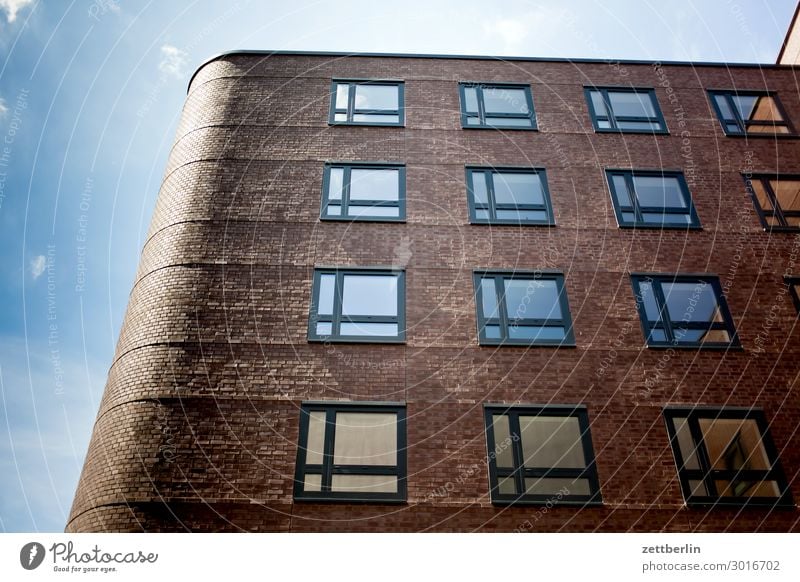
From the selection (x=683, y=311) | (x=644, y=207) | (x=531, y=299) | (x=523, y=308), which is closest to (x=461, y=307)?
(x=523, y=308)

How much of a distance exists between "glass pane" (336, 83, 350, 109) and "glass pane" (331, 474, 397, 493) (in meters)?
10.9

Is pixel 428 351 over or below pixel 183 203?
below

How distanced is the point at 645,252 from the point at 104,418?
13.2m

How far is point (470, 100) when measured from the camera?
17.8 metres

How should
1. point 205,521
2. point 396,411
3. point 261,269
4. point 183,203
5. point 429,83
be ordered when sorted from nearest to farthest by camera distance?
point 205,521 < point 396,411 < point 261,269 < point 183,203 < point 429,83

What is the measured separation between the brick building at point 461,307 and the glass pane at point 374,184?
0.07 meters

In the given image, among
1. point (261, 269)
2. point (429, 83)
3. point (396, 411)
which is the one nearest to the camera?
point (396, 411)

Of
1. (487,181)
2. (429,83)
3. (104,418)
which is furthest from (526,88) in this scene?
(104,418)

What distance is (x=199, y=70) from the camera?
19.1 metres

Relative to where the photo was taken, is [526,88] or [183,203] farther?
[526,88]

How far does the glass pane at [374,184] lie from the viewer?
15547 millimetres

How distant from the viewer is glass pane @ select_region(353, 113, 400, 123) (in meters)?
17.2

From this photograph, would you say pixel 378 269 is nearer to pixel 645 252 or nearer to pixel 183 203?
pixel 183 203

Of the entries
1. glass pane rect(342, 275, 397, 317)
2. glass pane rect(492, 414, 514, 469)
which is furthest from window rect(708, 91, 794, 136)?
glass pane rect(492, 414, 514, 469)
